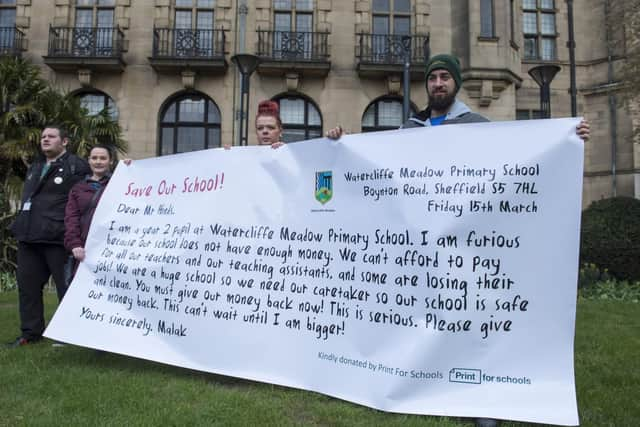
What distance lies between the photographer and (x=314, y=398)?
3197 millimetres

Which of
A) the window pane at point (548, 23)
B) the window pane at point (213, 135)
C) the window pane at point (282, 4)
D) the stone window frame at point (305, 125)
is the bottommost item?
the window pane at point (213, 135)

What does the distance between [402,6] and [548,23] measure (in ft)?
23.3

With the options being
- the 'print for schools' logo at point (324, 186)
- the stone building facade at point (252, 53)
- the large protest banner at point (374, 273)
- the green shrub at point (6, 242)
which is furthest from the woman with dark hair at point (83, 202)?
the stone building facade at point (252, 53)

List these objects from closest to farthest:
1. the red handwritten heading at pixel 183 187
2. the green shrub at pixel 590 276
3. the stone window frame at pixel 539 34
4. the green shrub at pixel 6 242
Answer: the red handwritten heading at pixel 183 187 < the green shrub at pixel 590 276 < the green shrub at pixel 6 242 < the stone window frame at pixel 539 34

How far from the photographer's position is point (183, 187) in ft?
13.1

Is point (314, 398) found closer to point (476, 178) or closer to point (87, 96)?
point (476, 178)

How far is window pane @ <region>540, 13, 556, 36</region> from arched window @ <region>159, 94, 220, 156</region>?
544 inches

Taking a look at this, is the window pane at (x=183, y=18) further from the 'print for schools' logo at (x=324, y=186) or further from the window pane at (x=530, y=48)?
the 'print for schools' logo at (x=324, y=186)

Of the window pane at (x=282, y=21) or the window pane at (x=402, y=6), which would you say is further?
the window pane at (x=402, y=6)

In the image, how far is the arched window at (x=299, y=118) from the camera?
1789 centimetres

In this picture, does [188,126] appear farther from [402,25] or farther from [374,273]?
[374,273]

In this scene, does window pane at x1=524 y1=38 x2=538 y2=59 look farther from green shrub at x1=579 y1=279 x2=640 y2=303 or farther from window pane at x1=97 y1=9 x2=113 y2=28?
window pane at x1=97 y1=9 x2=113 y2=28

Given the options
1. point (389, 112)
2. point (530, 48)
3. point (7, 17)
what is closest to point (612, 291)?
point (389, 112)

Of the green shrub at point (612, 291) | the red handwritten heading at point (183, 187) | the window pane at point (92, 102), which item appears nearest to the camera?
the red handwritten heading at point (183, 187)
